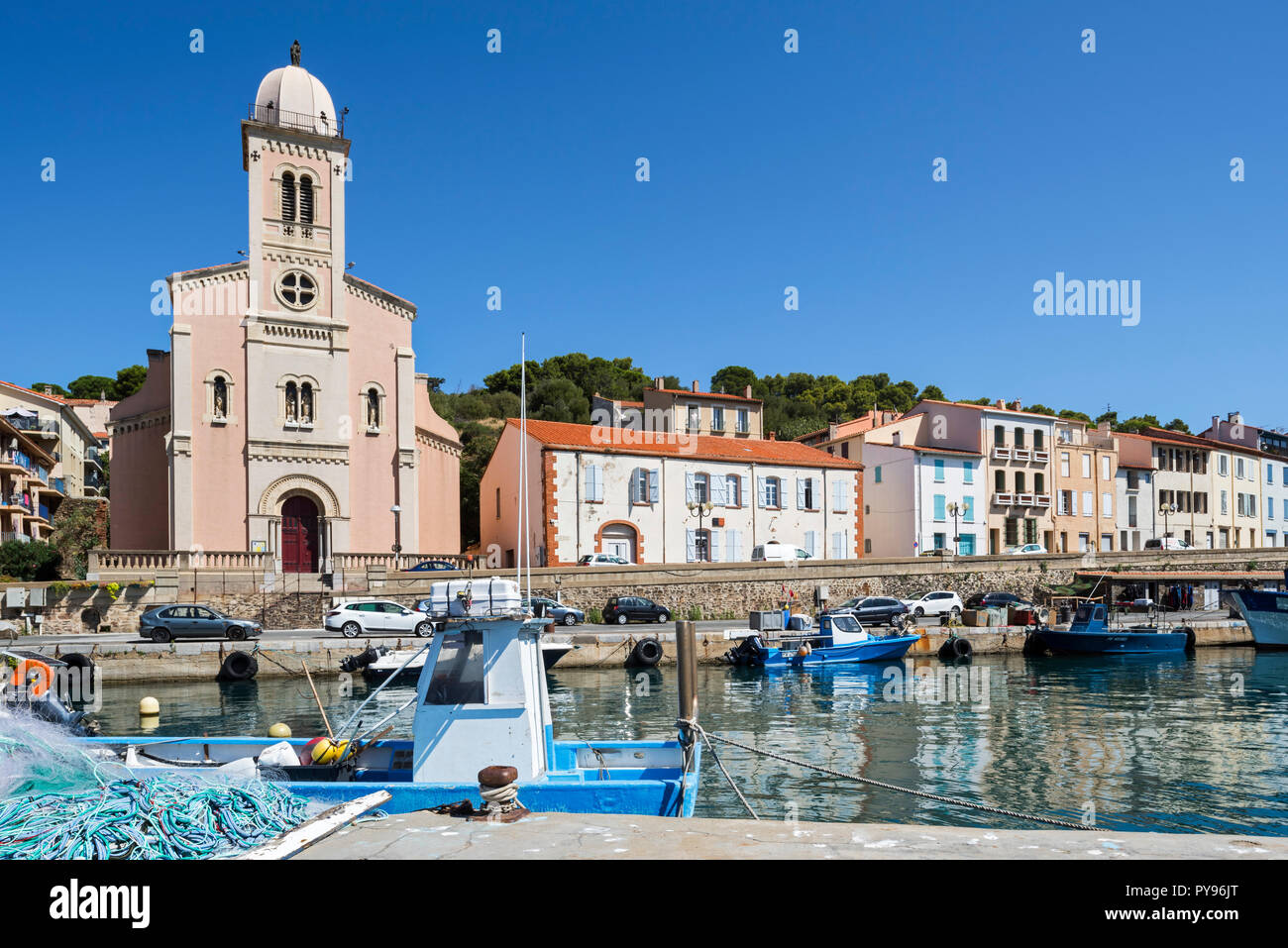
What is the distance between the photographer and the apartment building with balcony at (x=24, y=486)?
1997 inches

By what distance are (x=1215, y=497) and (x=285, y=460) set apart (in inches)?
2439

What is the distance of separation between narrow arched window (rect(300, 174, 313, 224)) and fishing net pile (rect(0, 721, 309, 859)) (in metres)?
39.1

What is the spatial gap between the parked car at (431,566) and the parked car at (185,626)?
9.31m

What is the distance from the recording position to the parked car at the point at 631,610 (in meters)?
38.8

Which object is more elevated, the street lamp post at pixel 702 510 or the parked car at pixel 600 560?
the street lamp post at pixel 702 510

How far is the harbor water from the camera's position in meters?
14.0

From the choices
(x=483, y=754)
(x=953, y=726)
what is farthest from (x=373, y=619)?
(x=483, y=754)

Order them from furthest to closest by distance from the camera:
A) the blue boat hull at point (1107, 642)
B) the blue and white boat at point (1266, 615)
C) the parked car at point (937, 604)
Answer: the parked car at point (937, 604) → the blue and white boat at point (1266, 615) → the blue boat hull at point (1107, 642)

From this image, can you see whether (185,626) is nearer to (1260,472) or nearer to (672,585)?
(672,585)

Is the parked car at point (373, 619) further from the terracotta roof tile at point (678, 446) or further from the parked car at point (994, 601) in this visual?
the parked car at point (994, 601)

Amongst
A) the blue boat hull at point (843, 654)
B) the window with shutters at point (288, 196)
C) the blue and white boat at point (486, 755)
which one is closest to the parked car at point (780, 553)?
the blue boat hull at point (843, 654)

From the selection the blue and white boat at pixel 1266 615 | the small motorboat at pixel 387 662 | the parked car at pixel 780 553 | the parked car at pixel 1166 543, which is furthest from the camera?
the parked car at pixel 1166 543

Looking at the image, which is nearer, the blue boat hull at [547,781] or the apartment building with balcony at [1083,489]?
the blue boat hull at [547,781]

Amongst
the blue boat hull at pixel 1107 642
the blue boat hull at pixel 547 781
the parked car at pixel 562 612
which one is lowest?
the blue boat hull at pixel 1107 642
